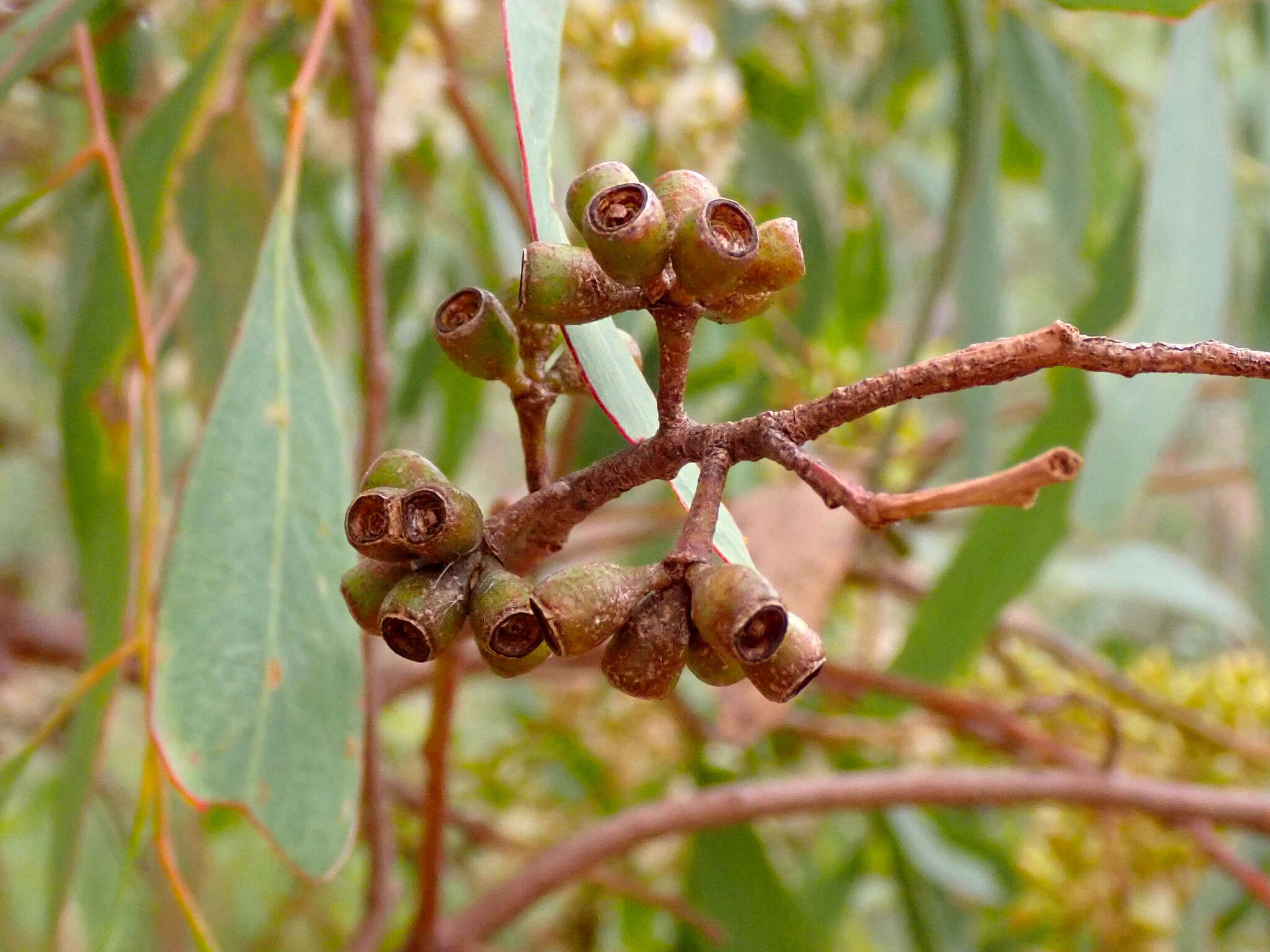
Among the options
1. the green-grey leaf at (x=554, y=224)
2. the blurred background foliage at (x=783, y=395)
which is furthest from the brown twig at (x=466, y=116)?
the green-grey leaf at (x=554, y=224)

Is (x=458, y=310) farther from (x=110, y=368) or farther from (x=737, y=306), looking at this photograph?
(x=110, y=368)

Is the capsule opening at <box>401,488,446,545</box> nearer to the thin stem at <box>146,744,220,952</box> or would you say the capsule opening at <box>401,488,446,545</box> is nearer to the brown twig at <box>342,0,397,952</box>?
the thin stem at <box>146,744,220,952</box>

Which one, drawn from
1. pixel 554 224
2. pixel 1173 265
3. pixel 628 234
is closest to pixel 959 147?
pixel 1173 265

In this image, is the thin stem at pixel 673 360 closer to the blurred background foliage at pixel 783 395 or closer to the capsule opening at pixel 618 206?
the capsule opening at pixel 618 206

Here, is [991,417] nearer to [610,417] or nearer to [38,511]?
[610,417]

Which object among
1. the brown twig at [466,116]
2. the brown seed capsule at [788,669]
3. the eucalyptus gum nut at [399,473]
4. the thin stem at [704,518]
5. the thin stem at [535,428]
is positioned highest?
the brown twig at [466,116]

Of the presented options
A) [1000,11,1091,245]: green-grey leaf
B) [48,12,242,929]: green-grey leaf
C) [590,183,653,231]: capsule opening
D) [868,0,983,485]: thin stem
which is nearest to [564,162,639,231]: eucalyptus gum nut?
[590,183,653,231]: capsule opening

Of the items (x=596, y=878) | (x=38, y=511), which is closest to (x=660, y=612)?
(x=596, y=878)
